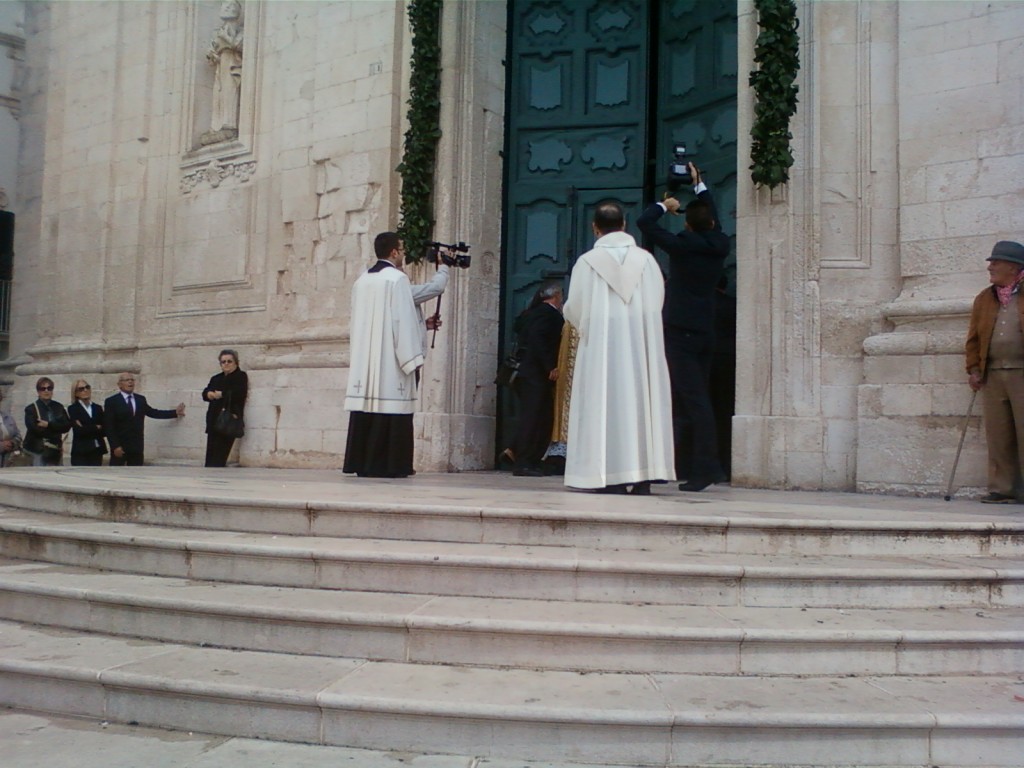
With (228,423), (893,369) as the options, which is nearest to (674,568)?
(893,369)

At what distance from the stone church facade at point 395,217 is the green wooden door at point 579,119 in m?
0.27

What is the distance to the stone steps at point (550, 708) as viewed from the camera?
334cm

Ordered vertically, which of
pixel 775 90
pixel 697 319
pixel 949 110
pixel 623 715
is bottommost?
pixel 623 715

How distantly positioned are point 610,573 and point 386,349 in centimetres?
414

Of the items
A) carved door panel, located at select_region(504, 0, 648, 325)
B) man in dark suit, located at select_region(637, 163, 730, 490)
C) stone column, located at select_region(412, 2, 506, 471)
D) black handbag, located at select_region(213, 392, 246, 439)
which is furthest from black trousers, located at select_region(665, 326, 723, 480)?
black handbag, located at select_region(213, 392, 246, 439)

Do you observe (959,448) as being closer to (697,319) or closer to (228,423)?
(697,319)

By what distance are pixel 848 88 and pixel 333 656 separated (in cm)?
657

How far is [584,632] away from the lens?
12.7 feet

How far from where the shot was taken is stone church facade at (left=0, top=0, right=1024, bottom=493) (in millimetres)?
7703

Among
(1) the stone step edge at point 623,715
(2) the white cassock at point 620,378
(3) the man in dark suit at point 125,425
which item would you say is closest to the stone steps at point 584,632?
(1) the stone step edge at point 623,715

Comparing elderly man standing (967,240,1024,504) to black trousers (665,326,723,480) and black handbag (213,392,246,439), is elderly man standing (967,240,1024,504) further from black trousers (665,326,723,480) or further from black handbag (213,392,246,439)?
black handbag (213,392,246,439)

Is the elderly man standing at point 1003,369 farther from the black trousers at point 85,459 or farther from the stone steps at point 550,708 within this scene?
the black trousers at point 85,459

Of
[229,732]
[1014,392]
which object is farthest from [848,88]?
[229,732]

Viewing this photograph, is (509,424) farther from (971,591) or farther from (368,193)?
(971,591)
